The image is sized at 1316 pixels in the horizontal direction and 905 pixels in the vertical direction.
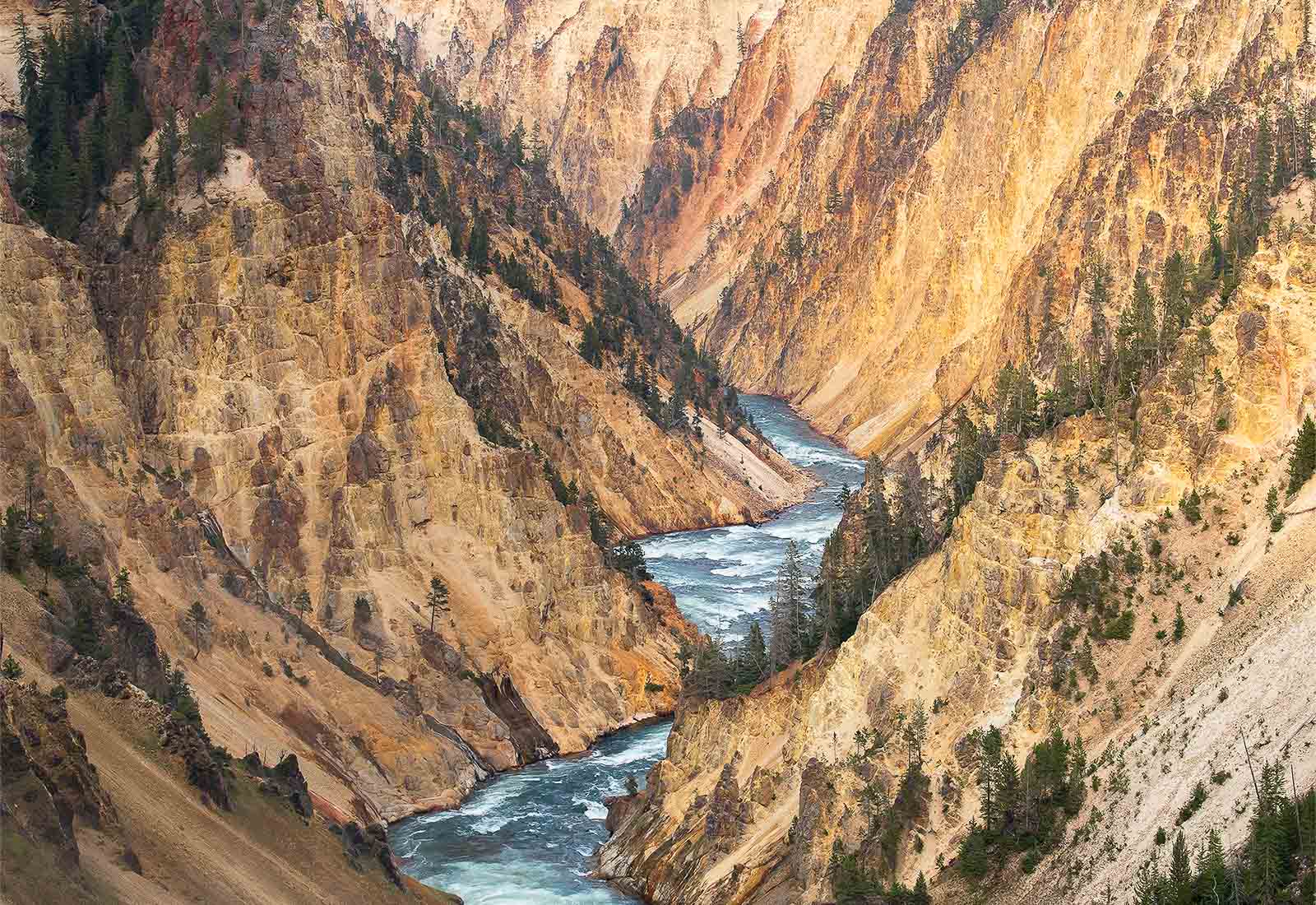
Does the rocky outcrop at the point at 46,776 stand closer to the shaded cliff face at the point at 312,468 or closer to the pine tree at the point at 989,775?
the pine tree at the point at 989,775

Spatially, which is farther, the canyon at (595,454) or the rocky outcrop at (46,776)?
the canyon at (595,454)

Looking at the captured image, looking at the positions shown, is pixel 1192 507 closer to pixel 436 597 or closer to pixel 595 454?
pixel 436 597

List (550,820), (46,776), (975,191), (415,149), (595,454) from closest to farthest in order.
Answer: (46,776) → (550,820) → (415,149) → (595,454) → (975,191)

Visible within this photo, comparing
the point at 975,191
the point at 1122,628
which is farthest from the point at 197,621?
the point at 975,191

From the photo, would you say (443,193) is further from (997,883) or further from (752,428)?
(997,883)

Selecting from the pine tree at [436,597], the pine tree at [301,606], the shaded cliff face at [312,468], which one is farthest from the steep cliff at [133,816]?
the pine tree at [436,597]

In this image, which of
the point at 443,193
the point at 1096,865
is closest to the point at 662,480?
the point at 443,193
